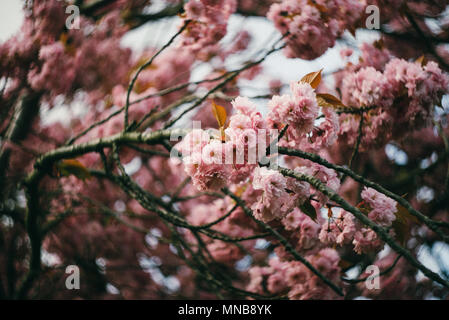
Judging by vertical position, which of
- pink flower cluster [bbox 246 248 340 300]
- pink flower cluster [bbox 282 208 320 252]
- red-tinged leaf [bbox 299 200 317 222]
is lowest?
pink flower cluster [bbox 246 248 340 300]

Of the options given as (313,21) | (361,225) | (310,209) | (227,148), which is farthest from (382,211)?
(313,21)

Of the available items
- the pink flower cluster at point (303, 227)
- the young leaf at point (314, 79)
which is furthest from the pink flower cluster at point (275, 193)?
the pink flower cluster at point (303, 227)

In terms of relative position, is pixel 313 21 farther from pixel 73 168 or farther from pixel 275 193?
pixel 73 168

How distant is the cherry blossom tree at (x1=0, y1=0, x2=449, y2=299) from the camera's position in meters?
0.96

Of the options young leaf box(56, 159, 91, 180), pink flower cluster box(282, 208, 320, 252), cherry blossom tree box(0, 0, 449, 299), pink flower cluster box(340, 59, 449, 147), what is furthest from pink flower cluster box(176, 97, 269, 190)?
young leaf box(56, 159, 91, 180)

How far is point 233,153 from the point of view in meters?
0.89

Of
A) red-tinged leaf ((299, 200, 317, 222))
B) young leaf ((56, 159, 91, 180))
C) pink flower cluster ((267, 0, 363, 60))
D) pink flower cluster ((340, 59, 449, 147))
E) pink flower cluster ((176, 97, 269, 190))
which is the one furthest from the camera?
young leaf ((56, 159, 91, 180))

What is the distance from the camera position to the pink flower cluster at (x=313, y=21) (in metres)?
1.45

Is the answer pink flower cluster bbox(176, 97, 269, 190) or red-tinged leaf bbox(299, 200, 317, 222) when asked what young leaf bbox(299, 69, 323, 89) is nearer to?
pink flower cluster bbox(176, 97, 269, 190)

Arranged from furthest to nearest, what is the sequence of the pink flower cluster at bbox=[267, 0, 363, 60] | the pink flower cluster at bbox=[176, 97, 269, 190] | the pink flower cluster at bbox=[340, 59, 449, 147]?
1. the pink flower cluster at bbox=[267, 0, 363, 60]
2. the pink flower cluster at bbox=[340, 59, 449, 147]
3. the pink flower cluster at bbox=[176, 97, 269, 190]

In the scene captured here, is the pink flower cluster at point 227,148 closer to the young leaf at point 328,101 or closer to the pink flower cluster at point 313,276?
the young leaf at point 328,101

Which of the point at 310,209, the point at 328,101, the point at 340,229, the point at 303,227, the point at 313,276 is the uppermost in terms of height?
the point at 328,101

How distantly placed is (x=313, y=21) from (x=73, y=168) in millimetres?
1292
